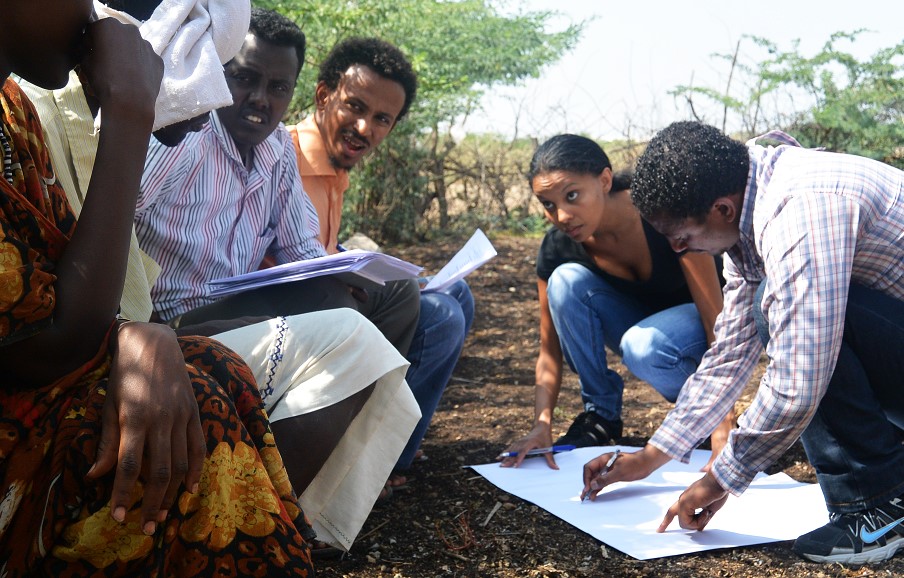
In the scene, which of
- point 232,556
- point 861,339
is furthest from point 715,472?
point 232,556

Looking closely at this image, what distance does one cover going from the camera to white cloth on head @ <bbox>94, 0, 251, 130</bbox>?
193 cm

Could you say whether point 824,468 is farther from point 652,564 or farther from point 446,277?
point 446,277

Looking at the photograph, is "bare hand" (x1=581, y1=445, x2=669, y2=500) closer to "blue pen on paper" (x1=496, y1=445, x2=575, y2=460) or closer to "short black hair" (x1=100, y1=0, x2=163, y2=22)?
"blue pen on paper" (x1=496, y1=445, x2=575, y2=460)

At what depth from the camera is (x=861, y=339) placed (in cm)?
230

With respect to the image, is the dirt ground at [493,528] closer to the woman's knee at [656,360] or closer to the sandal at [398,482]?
the sandal at [398,482]

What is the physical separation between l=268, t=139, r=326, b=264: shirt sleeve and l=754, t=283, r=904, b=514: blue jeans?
1.43 meters

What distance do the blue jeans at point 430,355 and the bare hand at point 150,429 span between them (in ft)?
5.36

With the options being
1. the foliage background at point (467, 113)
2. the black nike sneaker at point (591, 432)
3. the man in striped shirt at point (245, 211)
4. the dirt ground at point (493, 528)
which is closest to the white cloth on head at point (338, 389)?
the dirt ground at point (493, 528)

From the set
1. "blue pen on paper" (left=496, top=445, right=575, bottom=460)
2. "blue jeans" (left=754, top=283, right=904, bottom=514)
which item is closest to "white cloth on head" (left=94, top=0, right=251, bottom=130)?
"blue jeans" (left=754, top=283, right=904, bottom=514)

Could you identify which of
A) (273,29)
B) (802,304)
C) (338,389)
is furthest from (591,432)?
(273,29)

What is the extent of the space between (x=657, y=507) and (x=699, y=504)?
35 cm

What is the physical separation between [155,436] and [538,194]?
2.21 m

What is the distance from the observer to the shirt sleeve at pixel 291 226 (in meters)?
2.96

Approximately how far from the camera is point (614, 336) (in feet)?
11.7
